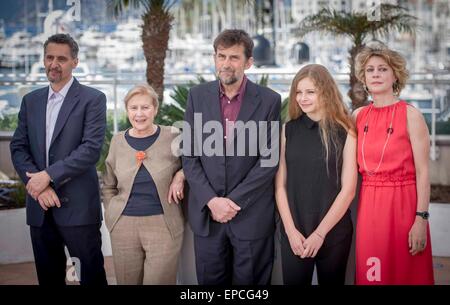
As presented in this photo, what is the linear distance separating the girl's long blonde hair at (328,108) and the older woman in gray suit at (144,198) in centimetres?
69

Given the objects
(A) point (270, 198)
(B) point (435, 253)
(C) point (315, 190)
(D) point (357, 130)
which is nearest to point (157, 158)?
(A) point (270, 198)

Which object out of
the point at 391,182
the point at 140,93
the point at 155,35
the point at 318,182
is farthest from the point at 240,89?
the point at 155,35

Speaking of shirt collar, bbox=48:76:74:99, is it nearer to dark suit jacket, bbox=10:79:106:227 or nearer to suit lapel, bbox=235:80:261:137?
dark suit jacket, bbox=10:79:106:227

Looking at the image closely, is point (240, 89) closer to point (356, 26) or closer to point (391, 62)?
point (391, 62)

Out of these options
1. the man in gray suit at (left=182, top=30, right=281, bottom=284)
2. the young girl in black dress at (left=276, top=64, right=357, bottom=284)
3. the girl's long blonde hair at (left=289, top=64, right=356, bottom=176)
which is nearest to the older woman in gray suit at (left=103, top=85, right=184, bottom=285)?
the man in gray suit at (left=182, top=30, right=281, bottom=284)

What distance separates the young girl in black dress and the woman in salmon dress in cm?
8

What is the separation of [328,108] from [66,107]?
127 centimetres

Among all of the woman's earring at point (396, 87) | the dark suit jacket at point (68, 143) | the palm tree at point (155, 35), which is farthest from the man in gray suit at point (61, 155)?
the palm tree at point (155, 35)

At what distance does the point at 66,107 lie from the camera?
2.86 m

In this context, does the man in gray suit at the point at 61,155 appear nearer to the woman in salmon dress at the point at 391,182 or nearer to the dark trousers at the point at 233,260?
the dark trousers at the point at 233,260

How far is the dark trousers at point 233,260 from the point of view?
2.72 m

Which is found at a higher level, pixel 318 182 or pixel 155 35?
pixel 155 35

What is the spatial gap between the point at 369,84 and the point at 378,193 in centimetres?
49

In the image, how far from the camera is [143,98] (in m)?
2.74
